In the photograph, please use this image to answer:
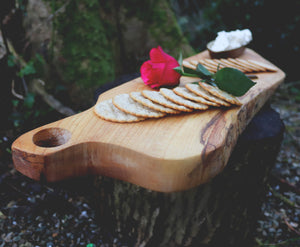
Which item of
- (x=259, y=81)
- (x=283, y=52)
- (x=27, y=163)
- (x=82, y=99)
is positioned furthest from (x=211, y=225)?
(x=283, y=52)

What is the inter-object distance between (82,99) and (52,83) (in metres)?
0.38

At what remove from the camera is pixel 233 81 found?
5.54ft

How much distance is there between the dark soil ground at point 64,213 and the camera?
2273 mm

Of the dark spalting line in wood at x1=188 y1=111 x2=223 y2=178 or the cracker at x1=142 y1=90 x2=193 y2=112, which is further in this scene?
the cracker at x1=142 y1=90 x2=193 y2=112

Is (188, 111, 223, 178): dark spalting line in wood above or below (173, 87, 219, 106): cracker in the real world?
below

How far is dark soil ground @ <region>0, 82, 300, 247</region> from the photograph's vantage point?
2.27 metres

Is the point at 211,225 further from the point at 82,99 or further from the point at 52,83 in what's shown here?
the point at 52,83

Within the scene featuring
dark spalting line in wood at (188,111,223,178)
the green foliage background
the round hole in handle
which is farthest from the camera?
the green foliage background

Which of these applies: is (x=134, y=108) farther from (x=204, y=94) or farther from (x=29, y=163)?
(x=29, y=163)

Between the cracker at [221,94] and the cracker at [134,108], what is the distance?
36 centimetres

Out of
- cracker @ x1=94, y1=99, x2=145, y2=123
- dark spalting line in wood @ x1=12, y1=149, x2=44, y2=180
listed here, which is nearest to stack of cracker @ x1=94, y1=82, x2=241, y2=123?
cracker @ x1=94, y1=99, x2=145, y2=123

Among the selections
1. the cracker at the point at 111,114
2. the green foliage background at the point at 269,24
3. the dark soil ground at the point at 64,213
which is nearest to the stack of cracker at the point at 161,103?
the cracker at the point at 111,114

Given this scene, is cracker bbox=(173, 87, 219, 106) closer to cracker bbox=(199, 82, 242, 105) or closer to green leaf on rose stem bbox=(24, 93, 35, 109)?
cracker bbox=(199, 82, 242, 105)

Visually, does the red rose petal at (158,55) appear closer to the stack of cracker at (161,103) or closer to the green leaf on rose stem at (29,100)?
the stack of cracker at (161,103)
